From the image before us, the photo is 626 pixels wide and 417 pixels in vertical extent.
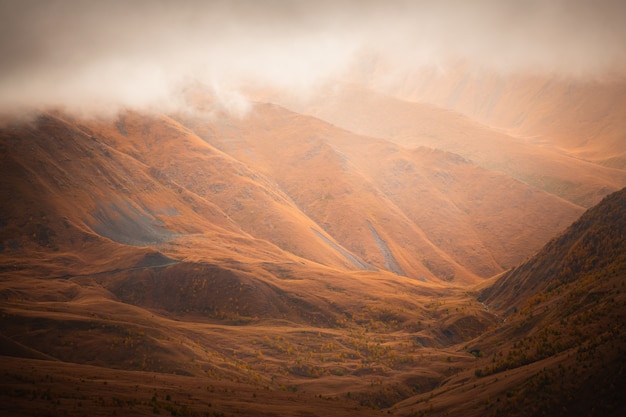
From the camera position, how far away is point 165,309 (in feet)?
385

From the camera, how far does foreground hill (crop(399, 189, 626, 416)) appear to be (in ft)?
166

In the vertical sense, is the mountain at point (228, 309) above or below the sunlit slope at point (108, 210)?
below

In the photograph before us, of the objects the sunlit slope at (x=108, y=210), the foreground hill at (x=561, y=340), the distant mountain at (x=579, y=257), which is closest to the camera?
the foreground hill at (x=561, y=340)

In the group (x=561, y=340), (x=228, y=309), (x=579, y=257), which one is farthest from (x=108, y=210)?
(x=561, y=340)

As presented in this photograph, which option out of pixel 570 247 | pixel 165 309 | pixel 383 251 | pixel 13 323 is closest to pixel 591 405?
pixel 570 247

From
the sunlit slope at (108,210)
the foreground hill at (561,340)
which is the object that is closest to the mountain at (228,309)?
the foreground hill at (561,340)

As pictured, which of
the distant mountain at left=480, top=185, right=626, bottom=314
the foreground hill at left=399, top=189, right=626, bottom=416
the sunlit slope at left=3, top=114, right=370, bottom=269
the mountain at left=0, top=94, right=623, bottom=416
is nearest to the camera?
the foreground hill at left=399, top=189, right=626, bottom=416

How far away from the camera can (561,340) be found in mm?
66062

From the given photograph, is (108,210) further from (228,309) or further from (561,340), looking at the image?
(561,340)

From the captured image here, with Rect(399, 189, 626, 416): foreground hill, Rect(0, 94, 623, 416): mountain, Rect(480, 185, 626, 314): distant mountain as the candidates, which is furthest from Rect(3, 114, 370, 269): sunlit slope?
Rect(399, 189, 626, 416): foreground hill

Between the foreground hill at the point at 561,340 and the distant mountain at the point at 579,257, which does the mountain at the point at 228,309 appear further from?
the distant mountain at the point at 579,257

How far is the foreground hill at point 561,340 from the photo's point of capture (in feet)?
166

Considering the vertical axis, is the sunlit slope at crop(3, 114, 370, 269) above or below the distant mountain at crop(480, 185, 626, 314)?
above

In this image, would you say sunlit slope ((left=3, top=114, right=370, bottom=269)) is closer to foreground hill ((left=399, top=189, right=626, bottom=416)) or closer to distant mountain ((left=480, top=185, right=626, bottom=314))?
distant mountain ((left=480, top=185, right=626, bottom=314))
